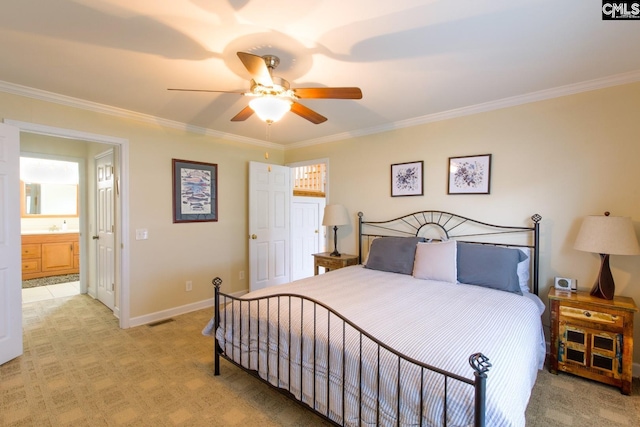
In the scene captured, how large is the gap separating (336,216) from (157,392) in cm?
265

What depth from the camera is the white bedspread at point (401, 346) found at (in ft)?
4.25

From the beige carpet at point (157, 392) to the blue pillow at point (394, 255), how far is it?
1.39 metres

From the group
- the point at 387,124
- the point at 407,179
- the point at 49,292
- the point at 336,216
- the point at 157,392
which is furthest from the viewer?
the point at 49,292

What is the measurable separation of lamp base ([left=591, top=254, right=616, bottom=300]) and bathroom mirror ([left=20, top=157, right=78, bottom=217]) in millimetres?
7959

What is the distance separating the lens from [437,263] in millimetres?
2812

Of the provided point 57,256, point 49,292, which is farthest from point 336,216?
point 57,256

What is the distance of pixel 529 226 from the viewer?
112 inches

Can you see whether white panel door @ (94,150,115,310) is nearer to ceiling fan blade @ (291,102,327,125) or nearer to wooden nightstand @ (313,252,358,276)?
wooden nightstand @ (313,252,358,276)

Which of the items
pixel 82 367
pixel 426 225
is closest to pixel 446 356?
pixel 426 225

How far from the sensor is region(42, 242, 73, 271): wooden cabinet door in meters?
5.52

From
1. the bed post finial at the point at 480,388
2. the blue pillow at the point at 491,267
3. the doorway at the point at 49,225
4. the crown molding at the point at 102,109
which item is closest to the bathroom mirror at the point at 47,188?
the doorway at the point at 49,225

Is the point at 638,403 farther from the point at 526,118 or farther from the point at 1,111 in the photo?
the point at 1,111

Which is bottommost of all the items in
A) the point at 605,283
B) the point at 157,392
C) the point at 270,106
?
the point at 157,392

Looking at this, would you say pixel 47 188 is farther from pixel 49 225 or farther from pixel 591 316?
pixel 591 316
